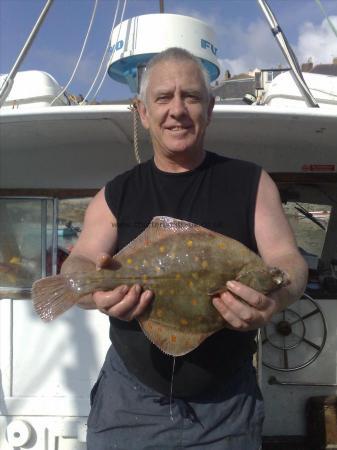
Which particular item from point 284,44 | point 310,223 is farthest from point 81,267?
point 310,223

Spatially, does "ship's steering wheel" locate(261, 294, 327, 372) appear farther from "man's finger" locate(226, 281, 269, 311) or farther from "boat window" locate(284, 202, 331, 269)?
"man's finger" locate(226, 281, 269, 311)

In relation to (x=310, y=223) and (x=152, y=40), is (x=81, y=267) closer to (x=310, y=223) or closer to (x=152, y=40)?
(x=152, y=40)

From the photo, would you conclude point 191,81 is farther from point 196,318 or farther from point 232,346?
point 232,346

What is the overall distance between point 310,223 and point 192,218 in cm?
287

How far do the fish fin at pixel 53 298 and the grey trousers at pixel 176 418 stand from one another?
0.53m

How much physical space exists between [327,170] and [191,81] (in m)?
2.58

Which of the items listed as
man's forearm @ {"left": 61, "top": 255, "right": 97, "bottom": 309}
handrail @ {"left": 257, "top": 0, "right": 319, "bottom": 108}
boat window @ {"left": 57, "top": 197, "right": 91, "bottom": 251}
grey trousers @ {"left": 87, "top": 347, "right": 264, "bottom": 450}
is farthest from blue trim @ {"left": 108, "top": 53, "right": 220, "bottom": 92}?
grey trousers @ {"left": 87, "top": 347, "right": 264, "bottom": 450}

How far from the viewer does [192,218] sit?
2115mm

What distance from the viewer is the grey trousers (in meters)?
2.14

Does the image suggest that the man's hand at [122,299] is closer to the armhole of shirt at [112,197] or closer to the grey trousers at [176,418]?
the armhole of shirt at [112,197]

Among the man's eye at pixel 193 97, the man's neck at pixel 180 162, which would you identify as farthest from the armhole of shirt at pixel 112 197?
the man's eye at pixel 193 97

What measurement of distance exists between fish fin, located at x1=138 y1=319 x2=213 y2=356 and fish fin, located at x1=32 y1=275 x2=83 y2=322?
0.28m

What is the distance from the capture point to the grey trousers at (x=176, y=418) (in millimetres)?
2145

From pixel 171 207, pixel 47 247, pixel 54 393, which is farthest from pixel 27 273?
pixel 171 207
